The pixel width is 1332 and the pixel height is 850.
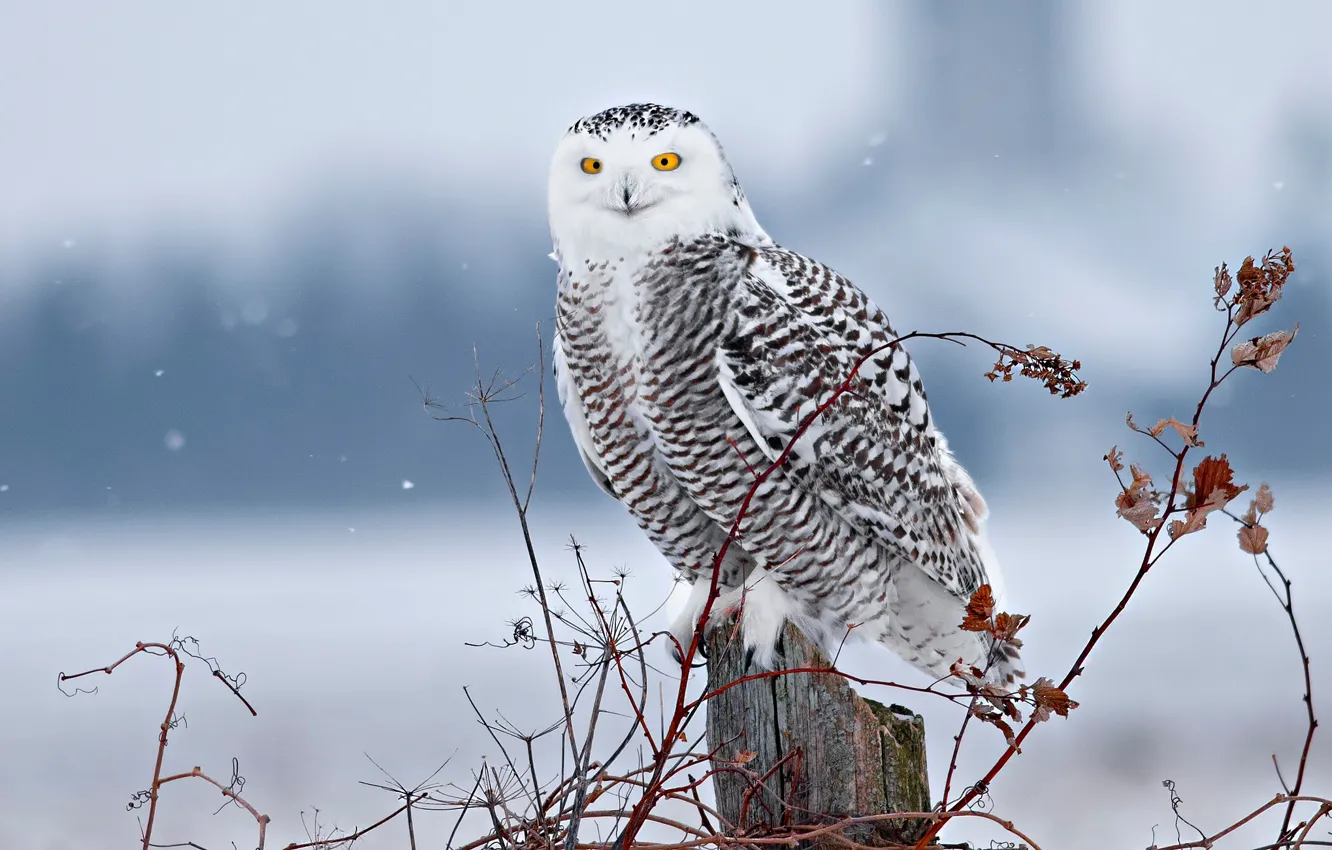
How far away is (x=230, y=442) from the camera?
18.1 metres

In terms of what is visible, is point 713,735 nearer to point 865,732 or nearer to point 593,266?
point 865,732

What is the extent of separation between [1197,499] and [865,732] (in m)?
0.83

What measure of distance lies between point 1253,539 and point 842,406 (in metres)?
1.08

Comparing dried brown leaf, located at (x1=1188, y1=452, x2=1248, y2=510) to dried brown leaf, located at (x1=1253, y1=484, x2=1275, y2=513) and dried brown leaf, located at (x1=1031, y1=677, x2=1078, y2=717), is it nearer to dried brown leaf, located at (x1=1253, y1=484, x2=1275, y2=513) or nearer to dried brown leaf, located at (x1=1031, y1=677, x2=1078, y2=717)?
dried brown leaf, located at (x1=1253, y1=484, x2=1275, y2=513)

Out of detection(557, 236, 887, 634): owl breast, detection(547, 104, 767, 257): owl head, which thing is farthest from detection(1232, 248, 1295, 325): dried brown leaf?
detection(547, 104, 767, 257): owl head

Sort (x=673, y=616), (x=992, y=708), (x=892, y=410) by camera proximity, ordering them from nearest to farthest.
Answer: (x=992, y=708) → (x=892, y=410) → (x=673, y=616)

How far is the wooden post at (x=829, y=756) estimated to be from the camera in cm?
189

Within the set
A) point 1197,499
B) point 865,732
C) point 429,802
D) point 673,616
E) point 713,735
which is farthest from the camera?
point 673,616

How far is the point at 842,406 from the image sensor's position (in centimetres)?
231

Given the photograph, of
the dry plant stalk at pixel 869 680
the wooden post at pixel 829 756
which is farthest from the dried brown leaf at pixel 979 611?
the wooden post at pixel 829 756

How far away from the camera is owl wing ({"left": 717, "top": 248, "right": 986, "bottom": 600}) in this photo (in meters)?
2.20

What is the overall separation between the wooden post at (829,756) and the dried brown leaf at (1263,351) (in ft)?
3.00

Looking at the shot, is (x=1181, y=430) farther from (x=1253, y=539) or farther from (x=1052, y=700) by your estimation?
(x=1052, y=700)

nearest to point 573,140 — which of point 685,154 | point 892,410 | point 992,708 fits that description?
point 685,154
